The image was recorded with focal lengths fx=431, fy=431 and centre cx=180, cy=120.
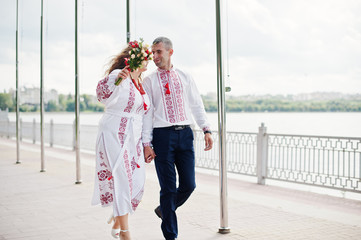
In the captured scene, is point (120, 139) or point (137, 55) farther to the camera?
point (120, 139)

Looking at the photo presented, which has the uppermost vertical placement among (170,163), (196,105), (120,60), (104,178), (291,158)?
(120,60)

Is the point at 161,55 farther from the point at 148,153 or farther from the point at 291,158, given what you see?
the point at 291,158

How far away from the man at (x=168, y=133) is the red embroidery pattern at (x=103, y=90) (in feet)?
1.34

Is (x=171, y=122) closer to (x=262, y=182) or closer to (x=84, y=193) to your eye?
(x=84, y=193)

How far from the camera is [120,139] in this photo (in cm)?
404

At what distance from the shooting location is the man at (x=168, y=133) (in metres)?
4.05

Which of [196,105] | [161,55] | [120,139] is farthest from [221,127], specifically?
[120,139]

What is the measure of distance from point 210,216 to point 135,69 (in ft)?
7.50

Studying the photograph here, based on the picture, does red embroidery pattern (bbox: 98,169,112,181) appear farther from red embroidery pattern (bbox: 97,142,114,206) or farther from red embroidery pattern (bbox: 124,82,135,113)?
red embroidery pattern (bbox: 124,82,135,113)

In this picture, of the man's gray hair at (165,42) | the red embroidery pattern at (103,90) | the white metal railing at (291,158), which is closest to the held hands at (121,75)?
the red embroidery pattern at (103,90)

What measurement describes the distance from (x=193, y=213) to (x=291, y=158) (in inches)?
143

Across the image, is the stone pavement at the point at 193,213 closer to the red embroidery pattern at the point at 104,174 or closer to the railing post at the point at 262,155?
the railing post at the point at 262,155

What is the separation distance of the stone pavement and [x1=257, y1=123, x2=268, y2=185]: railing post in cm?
24

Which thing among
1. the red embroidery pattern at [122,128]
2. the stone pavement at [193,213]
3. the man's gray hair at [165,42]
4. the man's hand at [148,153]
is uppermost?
the man's gray hair at [165,42]
